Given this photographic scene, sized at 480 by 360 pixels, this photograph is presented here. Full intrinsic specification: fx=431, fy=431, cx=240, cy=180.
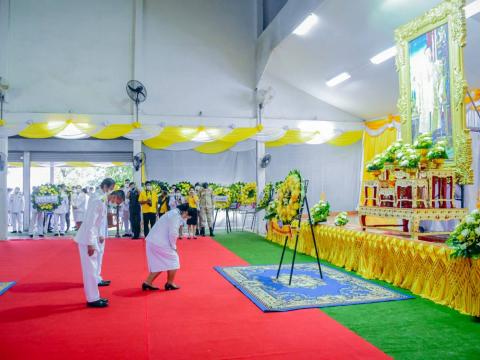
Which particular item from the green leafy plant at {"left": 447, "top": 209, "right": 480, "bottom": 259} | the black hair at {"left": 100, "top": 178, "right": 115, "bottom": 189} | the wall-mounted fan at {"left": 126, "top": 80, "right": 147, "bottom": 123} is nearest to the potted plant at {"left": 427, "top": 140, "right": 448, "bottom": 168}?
the green leafy plant at {"left": 447, "top": 209, "right": 480, "bottom": 259}

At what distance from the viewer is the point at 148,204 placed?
10.4 meters

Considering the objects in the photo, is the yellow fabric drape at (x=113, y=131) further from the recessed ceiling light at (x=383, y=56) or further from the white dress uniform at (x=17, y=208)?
the recessed ceiling light at (x=383, y=56)

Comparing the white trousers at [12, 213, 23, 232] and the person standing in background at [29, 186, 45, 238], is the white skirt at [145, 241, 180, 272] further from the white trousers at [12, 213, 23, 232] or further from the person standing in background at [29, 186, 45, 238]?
the white trousers at [12, 213, 23, 232]

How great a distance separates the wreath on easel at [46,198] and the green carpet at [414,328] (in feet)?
29.1

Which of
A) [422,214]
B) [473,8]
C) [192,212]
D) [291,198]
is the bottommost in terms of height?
[192,212]

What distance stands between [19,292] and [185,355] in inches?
120

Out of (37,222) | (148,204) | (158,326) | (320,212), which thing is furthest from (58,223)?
(158,326)

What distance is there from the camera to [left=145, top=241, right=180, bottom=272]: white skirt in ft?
16.9

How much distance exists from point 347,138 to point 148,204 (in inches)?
245

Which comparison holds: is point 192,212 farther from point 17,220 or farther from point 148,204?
point 17,220

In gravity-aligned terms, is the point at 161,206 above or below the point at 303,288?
above

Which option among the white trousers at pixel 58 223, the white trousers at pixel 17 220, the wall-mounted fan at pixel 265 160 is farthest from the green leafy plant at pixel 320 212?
the white trousers at pixel 17 220

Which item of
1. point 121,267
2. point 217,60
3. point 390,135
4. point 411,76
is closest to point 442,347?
point 411,76

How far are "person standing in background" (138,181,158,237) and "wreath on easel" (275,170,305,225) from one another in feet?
16.9
